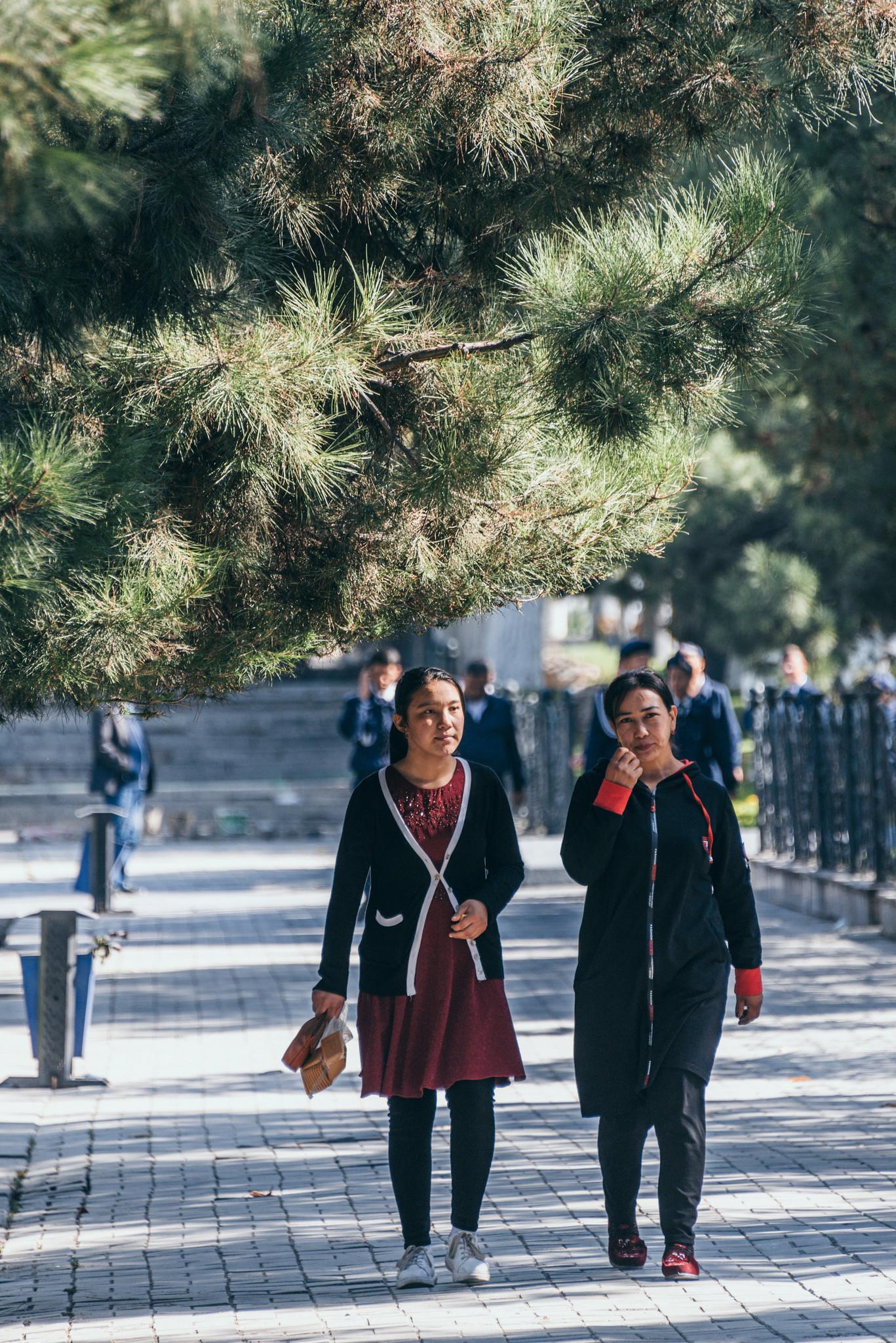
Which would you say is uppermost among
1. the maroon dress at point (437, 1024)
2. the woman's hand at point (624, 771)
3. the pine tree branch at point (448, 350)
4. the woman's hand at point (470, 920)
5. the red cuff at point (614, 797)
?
the pine tree branch at point (448, 350)

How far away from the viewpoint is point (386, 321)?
4859 mm

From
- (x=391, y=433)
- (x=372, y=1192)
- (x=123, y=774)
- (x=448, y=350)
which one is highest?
(x=448, y=350)

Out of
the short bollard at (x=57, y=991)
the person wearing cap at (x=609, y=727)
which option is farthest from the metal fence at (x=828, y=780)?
the short bollard at (x=57, y=991)

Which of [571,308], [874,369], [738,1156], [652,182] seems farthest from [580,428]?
[874,369]

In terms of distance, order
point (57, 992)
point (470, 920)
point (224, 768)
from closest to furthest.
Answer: point (470, 920) < point (57, 992) < point (224, 768)

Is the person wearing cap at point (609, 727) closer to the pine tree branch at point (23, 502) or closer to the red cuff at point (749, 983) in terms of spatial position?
the red cuff at point (749, 983)

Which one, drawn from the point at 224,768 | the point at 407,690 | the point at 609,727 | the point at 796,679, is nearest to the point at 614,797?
the point at 407,690

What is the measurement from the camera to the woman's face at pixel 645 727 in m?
5.17

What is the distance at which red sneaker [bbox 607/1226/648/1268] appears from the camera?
516cm

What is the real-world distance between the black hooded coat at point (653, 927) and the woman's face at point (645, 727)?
0.30 ft

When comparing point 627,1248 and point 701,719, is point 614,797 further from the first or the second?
point 701,719

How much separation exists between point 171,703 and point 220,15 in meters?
2.65

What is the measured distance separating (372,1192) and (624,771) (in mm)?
2104

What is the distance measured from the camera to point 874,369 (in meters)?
12.7
